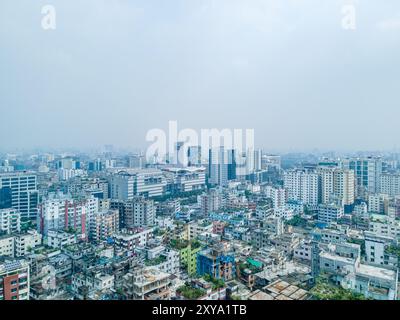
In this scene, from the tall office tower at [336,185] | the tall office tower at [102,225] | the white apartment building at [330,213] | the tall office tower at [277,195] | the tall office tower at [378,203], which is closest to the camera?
the tall office tower at [102,225]

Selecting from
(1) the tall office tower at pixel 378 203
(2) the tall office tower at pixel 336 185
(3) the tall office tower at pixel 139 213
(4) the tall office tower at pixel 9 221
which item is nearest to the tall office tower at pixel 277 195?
(2) the tall office tower at pixel 336 185

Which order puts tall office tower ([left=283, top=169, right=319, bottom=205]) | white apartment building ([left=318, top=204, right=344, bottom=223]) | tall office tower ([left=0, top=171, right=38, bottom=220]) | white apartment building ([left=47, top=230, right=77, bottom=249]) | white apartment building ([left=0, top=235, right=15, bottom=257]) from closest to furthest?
white apartment building ([left=0, top=235, right=15, bottom=257]) → white apartment building ([left=47, top=230, right=77, bottom=249]) → white apartment building ([left=318, top=204, right=344, bottom=223]) → tall office tower ([left=0, top=171, right=38, bottom=220]) → tall office tower ([left=283, top=169, right=319, bottom=205])

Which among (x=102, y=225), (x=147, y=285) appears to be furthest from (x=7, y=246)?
(x=147, y=285)

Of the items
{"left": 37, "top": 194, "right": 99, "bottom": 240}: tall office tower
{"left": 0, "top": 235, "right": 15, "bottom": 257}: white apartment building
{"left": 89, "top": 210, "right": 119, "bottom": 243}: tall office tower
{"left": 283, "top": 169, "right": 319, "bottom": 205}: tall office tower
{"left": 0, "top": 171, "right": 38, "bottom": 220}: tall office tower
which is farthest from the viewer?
{"left": 283, "top": 169, "right": 319, "bottom": 205}: tall office tower

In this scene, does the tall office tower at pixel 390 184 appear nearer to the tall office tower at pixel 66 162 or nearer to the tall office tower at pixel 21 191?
the tall office tower at pixel 66 162

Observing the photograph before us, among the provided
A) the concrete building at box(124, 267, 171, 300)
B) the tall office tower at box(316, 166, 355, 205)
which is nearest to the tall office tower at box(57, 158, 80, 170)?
the concrete building at box(124, 267, 171, 300)

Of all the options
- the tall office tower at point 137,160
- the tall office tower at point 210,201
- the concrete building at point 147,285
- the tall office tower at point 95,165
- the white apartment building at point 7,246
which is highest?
the tall office tower at point 137,160

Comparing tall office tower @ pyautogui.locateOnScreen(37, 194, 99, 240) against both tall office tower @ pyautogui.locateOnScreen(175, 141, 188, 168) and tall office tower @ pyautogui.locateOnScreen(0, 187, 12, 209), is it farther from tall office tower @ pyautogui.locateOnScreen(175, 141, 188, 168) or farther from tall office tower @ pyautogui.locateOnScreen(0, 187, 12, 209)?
tall office tower @ pyautogui.locateOnScreen(175, 141, 188, 168)
